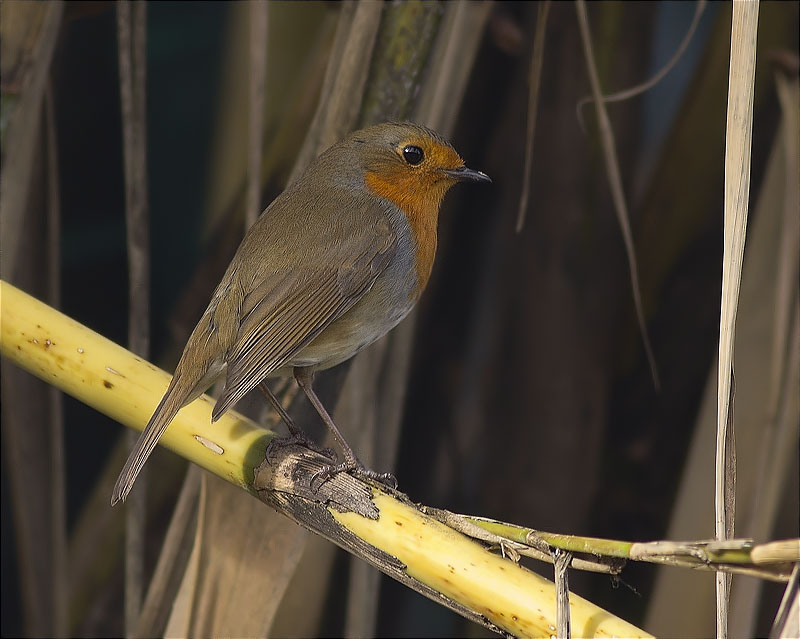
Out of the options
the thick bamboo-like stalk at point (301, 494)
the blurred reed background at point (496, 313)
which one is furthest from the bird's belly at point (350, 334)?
the thick bamboo-like stalk at point (301, 494)

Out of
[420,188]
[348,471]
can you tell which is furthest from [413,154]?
[348,471]

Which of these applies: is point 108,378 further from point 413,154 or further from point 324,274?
point 413,154

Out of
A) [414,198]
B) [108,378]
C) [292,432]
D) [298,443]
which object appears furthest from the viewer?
[414,198]

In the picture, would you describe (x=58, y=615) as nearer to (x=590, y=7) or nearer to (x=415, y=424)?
(x=415, y=424)

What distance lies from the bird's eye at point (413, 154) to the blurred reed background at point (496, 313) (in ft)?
0.24

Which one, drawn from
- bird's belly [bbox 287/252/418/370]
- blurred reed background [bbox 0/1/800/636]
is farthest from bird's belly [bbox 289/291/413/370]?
blurred reed background [bbox 0/1/800/636]

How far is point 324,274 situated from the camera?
1642 millimetres

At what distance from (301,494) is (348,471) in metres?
0.11

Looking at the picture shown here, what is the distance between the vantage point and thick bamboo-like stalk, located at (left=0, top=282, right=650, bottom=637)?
96cm

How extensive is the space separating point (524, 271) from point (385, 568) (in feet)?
4.04

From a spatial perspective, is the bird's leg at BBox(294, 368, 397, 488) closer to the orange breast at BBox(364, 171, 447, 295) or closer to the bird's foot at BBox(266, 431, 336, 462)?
the bird's foot at BBox(266, 431, 336, 462)

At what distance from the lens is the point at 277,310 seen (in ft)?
5.23

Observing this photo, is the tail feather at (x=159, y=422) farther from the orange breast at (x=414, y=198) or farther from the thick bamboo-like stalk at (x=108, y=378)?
the orange breast at (x=414, y=198)

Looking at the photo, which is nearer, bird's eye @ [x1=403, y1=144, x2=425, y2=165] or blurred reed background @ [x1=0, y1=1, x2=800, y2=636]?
blurred reed background @ [x1=0, y1=1, x2=800, y2=636]
